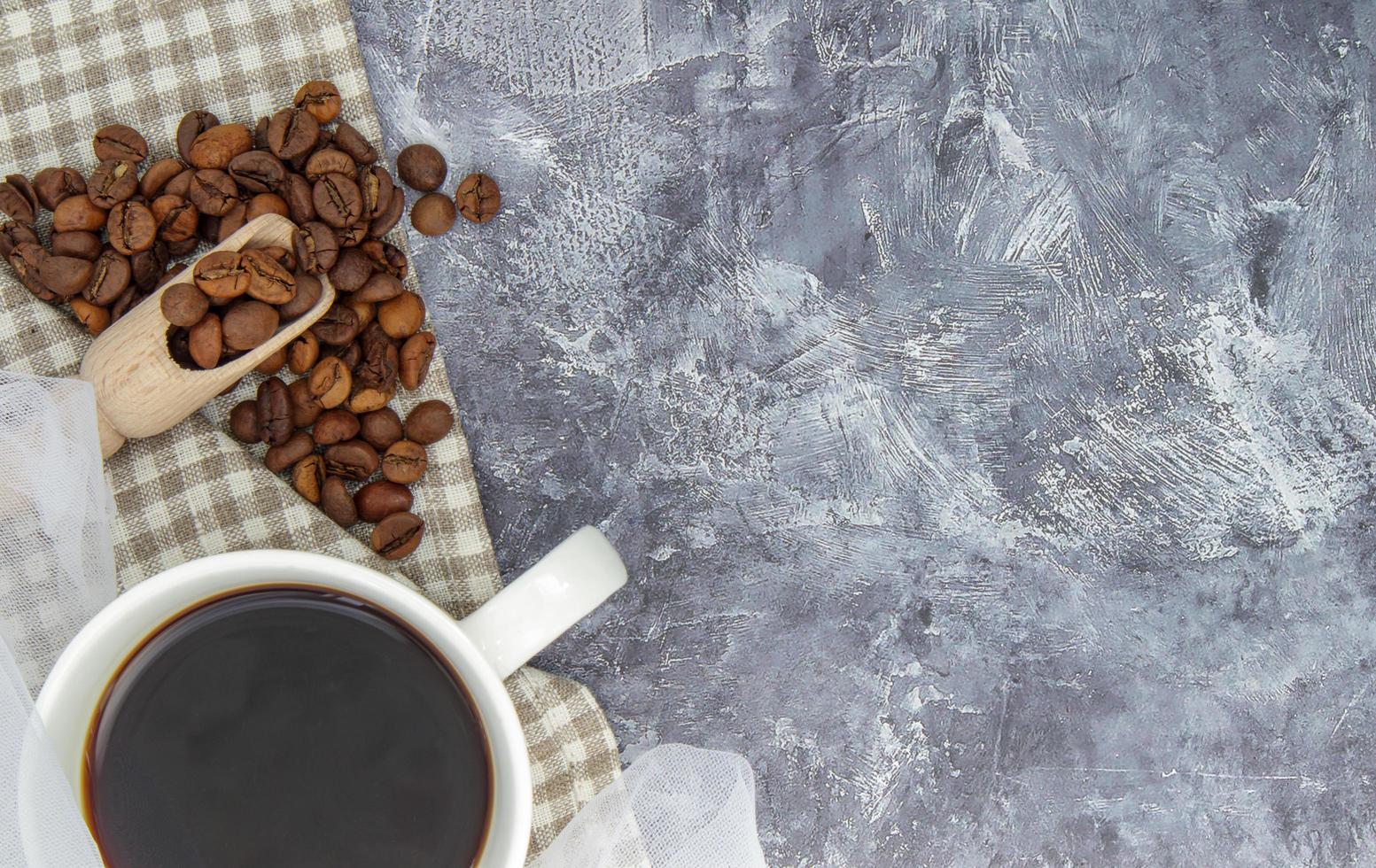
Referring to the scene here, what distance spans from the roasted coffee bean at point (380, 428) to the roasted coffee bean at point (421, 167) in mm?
205

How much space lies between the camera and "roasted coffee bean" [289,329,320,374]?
83 cm

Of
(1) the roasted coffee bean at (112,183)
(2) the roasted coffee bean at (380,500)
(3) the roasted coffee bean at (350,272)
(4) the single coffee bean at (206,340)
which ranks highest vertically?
(1) the roasted coffee bean at (112,183)

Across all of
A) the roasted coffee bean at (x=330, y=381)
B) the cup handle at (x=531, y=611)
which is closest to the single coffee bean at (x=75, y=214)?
the roasted coffee bean at (x=330, y=381)

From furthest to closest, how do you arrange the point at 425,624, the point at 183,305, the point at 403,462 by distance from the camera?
the point at 403,462 → the point at 183,305 → the point at 425,624

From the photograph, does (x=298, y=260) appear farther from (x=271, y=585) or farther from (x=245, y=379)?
(x=271, y=585)

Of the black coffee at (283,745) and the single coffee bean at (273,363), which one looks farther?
the single coffee bean at (273,363)

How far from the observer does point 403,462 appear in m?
0.86

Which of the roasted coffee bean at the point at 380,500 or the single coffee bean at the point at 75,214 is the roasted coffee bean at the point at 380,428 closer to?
the roasted coffee bean at the point at 380,500

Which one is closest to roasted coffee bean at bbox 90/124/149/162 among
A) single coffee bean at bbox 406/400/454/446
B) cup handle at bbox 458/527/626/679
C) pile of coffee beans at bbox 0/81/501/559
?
pile of coffee beans at bbox 0/81/501/559

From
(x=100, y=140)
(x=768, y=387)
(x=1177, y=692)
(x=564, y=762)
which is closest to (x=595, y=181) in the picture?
(x=768, y=387)

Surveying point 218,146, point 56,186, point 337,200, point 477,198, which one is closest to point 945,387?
point 477,198

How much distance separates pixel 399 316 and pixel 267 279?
12cm

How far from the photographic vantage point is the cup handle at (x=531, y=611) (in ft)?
1.94

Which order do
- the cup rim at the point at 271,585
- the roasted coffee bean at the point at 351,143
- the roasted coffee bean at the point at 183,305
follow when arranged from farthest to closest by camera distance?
1. the roasted coffee bean at the point at 351,143
2. the roasted coffee bean at the point at 183,305
3. the cup rim at the point at 271,585
